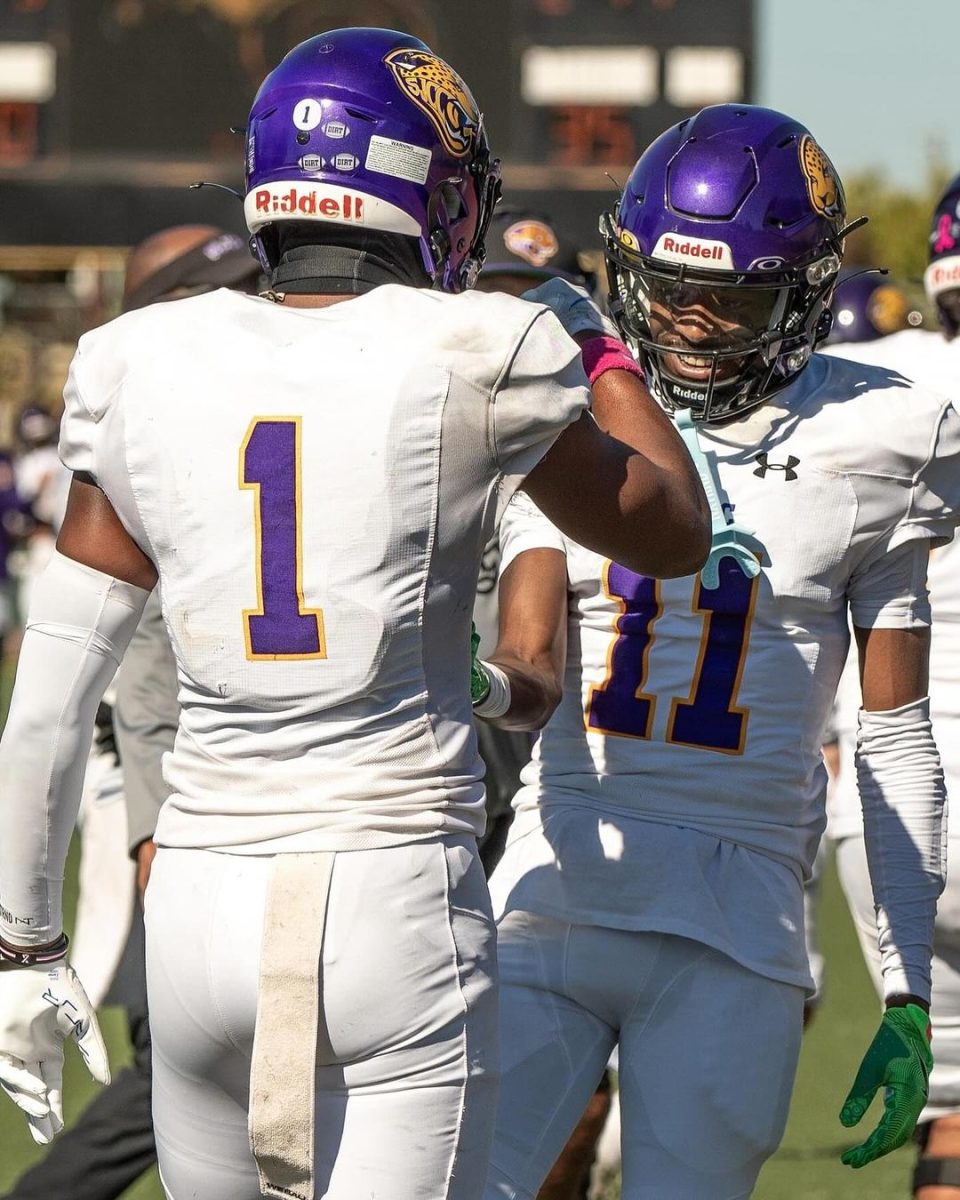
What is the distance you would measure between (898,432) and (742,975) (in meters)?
0.84

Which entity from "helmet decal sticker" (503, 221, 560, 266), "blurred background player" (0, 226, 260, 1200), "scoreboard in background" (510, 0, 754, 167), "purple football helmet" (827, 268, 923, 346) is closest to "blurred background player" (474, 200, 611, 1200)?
"helmet decal sticker" (503, 221, 560, 266)

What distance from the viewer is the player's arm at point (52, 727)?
252 centimetres

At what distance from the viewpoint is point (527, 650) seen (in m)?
2.96

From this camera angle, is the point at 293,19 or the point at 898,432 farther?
the point at 293,19

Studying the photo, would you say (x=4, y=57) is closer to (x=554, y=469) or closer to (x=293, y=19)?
(x=293, y=19)

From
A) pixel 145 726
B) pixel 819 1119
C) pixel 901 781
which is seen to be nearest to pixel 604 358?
pixel 901 781

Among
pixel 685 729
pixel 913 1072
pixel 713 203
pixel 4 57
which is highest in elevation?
pixel 4 57

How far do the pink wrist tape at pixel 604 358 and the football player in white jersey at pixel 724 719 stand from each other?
0.46 m

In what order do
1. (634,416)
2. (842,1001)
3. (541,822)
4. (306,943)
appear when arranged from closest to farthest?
1. (306,943)
2. (634,416)
3. (541,822)
4. (842,1001)

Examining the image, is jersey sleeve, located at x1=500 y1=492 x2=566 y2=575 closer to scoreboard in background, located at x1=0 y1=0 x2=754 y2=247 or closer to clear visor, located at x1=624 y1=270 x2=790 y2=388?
clear visor, located at x1=624 y1=270 x2=790 y2=388

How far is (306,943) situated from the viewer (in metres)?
2.32

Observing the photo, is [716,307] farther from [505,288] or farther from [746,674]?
[505,288]

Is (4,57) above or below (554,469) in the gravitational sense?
above

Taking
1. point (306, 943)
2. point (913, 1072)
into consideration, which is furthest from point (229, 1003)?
point (913, 1072)
